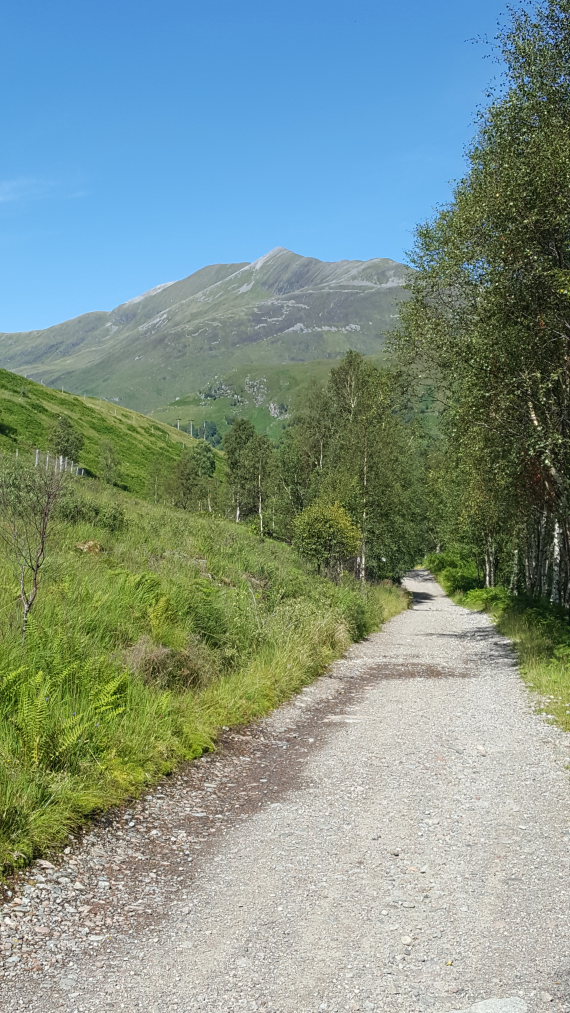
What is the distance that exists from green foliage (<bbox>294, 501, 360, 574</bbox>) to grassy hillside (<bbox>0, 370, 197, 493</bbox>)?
168 ft

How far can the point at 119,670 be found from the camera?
892 centimetres

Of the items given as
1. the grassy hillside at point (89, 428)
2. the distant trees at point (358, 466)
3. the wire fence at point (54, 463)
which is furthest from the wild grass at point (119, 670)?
the grassy hillside at point (89, 428)

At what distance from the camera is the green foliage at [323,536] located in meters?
32.8

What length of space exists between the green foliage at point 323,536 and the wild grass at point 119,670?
13.7 metres

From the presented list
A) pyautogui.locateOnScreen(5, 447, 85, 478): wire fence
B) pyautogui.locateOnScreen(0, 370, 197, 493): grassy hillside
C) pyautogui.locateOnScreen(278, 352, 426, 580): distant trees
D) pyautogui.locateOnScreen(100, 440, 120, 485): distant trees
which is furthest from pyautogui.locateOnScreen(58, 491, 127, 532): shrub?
pyautogui.locateOnScreen(100, 440, 120, 485): distant trees

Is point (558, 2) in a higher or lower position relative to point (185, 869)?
higher

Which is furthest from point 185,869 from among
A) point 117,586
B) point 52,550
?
point 52,550

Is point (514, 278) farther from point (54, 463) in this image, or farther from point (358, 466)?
point (358, 466)

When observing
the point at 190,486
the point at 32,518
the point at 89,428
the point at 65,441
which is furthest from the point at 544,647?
the point at 89,428

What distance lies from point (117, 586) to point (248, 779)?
4.79m

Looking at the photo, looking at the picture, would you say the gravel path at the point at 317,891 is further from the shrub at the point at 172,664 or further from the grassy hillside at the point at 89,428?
the grassy hillside at the point at 89,428

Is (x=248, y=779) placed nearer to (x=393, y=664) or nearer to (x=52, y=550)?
(x=52, y=550)

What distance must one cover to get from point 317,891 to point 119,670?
4.57 m

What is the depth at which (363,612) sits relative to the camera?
2425cm
